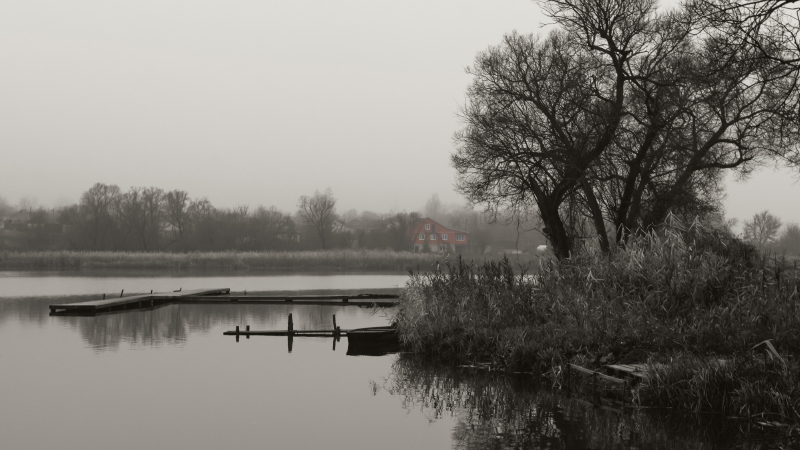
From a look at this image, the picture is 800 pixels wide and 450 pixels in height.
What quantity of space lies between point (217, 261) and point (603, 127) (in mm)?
38825

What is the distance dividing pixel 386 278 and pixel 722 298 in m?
36.3

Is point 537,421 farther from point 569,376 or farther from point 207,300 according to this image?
point 207,300

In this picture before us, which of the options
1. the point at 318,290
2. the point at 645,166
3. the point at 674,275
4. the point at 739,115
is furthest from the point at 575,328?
the point at 318,290

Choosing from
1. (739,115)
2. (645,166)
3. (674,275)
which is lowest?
(674,275)

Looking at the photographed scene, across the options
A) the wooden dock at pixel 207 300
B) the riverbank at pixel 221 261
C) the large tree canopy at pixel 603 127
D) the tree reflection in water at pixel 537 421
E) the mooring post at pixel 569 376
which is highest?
the large tree canopy at pixel 603 127

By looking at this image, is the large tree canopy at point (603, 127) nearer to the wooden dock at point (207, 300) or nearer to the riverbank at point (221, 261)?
the wooden dock at point (207, 300)

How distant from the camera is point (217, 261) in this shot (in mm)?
58438

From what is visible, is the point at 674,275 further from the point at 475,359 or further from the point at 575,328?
the point at 475,359

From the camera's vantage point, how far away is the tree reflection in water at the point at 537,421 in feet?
30.8

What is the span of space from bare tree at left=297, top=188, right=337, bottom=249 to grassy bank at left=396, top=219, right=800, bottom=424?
69636 mm

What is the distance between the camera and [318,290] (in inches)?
1480

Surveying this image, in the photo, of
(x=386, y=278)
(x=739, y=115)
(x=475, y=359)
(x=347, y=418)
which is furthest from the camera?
(x=386, y=278)

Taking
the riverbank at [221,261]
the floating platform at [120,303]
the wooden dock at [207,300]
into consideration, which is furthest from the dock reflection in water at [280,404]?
the riverbank at [221,261]

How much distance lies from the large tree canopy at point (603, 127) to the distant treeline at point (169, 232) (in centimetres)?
4781
